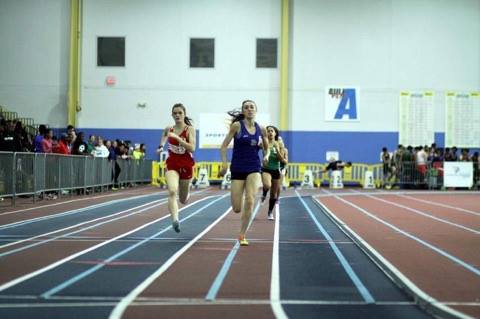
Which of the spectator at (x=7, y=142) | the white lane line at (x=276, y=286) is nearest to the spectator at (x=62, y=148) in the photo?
the spectator at (x=7, y=142)

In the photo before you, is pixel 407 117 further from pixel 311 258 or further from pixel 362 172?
pixel 311 258

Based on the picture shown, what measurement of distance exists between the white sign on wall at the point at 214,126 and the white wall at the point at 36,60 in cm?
693

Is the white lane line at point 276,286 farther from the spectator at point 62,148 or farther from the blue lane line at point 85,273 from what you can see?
the spectator at point 62,148

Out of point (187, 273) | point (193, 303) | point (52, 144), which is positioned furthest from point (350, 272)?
point (52, 144)

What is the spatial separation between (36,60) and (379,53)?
56.2 ft

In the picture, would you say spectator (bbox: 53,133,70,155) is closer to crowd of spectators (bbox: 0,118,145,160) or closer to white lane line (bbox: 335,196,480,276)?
crowd of spectators (bbox: 0,118,145,160)

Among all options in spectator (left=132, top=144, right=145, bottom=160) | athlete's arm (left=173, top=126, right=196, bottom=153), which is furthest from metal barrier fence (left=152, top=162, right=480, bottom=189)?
athlete's arm (left=173, top=126, right=196, bottom=153)

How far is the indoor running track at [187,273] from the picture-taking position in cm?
583

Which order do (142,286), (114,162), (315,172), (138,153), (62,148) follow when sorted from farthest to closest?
(315,172), (138,153), (114,162), (62,148), (142,286)

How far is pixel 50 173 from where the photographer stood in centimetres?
1989

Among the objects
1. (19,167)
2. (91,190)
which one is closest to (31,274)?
(19,167)

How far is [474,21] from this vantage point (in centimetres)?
3753

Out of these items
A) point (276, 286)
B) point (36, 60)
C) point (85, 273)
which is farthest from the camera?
point (36, 60)

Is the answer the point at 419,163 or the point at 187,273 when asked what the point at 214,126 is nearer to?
the point at 419,163
